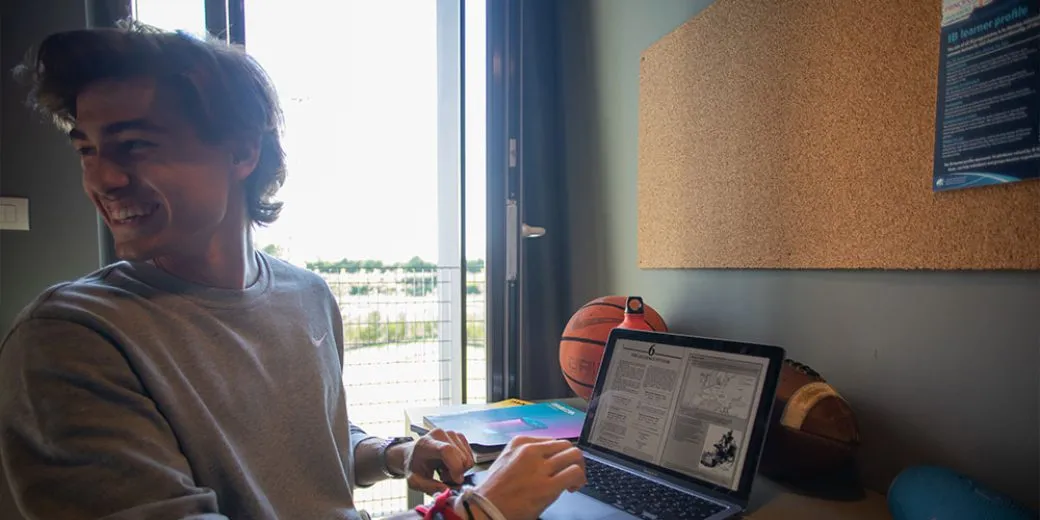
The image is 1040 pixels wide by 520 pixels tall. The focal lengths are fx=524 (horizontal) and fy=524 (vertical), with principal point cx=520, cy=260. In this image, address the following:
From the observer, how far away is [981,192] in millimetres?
679

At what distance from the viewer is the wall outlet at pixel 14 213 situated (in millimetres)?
1362

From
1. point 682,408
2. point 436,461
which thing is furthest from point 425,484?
point 682,408

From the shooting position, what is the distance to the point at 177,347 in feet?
2.09

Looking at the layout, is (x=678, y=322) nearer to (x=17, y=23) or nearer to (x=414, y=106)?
(x=414, y=106)

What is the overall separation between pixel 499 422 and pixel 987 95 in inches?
38.3

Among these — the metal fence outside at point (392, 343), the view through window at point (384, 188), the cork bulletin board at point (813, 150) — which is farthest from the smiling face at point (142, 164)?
the metal fence outside at point (392, 343)

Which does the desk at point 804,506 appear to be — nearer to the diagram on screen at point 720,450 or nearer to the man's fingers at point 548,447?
the diagram on screen at point 720,450

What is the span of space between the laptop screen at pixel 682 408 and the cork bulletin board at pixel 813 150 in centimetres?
28

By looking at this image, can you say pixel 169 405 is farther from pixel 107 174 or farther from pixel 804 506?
pixel 804 506

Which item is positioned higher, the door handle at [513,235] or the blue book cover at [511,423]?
the door handle at [513,235]

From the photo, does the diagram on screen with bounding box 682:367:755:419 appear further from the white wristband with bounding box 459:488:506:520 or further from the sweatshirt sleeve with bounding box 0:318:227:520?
the sweatshirt sleeve with bounding box 0:318:227:520

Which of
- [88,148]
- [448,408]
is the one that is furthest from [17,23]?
[448,408]

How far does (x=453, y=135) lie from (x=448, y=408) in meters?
1.22

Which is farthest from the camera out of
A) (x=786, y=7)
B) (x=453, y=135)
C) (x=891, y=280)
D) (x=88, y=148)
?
(x=453, y=135)
